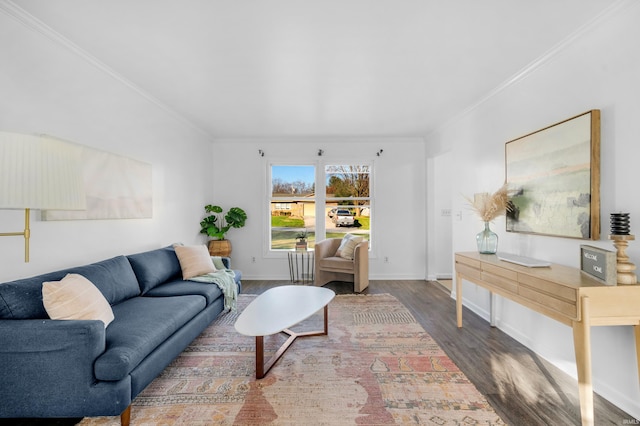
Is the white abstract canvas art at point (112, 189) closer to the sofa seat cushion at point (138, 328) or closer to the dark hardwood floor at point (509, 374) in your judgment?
the sofa seat cushion at point (138, 328)

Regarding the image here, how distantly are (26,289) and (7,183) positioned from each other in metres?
0.79

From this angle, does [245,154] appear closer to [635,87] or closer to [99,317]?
[99,317]

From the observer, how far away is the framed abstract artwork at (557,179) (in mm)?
2131

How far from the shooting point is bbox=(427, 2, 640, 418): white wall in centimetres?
190

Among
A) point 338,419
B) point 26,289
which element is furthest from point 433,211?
point 26,289

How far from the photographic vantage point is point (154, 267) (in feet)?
10.2

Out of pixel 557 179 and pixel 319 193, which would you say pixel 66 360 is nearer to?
pixel 557 179

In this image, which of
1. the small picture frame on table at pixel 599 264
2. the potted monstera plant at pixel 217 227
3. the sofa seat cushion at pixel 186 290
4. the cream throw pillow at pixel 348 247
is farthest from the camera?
A: the potted monstera plant at pixel 217 227

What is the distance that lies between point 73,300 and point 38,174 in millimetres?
817

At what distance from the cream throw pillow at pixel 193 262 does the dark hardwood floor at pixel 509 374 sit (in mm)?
2656

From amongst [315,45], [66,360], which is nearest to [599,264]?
[315,45]

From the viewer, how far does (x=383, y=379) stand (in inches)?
87.5

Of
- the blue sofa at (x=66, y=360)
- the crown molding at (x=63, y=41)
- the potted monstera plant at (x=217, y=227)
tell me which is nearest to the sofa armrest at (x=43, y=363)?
the blue sofa at (x=66, y=360)

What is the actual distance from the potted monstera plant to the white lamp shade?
10.7 ft
